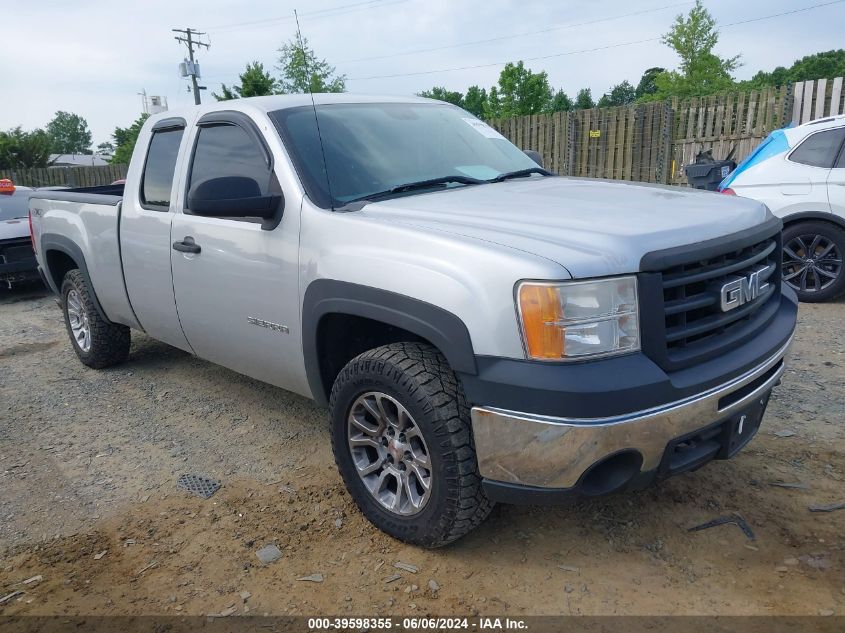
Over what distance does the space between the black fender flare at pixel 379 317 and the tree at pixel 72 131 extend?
139 metres

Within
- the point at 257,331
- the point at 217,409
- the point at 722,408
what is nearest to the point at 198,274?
the point at 257,331

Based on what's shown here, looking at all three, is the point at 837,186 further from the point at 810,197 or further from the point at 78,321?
the point at 78,321

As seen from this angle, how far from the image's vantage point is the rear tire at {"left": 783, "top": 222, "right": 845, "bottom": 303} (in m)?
6.36

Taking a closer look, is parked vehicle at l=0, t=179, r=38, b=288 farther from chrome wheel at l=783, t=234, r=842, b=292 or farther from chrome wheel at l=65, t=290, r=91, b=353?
chrome wheel at l=783, t=234, r=842, b=292

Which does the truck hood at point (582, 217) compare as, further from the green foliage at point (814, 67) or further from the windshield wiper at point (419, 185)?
the green foliage at point (814, 67)

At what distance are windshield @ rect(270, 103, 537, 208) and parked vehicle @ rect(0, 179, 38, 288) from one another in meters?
6.86

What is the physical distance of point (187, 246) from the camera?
3.74m

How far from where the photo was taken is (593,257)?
226cm

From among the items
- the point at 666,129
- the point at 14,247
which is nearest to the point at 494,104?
the point at 666,129

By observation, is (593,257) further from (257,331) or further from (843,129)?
(843,129)

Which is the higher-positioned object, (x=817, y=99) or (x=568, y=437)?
(x=817, y=99)

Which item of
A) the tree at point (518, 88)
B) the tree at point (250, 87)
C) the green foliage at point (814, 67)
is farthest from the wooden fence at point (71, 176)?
the green foliage at point (814, 67)

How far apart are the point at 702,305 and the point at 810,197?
4.87 metres

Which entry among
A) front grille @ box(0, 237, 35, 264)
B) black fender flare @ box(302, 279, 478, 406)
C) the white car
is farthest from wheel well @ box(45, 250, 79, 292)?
the white car
